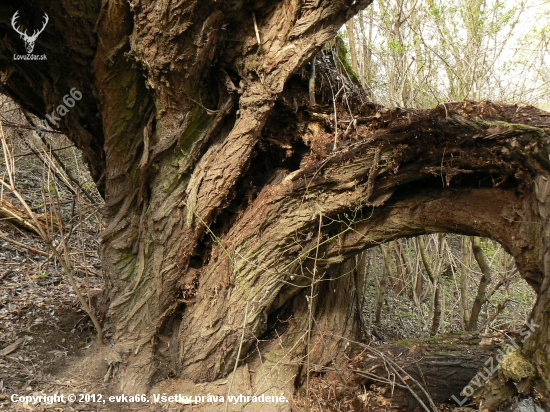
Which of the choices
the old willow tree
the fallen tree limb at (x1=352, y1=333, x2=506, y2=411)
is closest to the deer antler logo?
the old willow tree

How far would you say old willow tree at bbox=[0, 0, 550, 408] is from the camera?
111 inches

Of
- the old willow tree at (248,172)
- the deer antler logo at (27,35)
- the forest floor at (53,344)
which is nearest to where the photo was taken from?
the old willow tree at (248,172)

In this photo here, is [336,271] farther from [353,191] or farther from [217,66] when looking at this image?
[217,66]

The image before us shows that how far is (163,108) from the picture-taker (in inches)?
130

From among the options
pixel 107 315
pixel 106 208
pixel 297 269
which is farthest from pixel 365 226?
pixel 107 315

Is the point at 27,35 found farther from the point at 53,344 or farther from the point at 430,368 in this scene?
the point at 430,368

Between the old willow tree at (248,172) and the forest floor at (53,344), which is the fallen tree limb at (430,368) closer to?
the forest floor at (53,344)

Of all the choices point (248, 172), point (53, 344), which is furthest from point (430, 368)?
point (53, 344)

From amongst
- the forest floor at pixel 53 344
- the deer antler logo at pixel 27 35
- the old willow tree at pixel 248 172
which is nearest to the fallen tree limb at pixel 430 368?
the forest floor at pixel 53 344

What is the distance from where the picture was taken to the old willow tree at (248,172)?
2814 millimetres

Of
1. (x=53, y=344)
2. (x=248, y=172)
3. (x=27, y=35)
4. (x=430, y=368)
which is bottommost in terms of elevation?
(x=53, y=344)

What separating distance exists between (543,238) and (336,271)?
178cm

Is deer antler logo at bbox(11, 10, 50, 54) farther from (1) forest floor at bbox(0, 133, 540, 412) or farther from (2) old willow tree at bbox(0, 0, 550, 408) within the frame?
(1) forest floor at bbox(0, 133, 540, 412)

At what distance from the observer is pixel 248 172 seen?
11.8 ft
